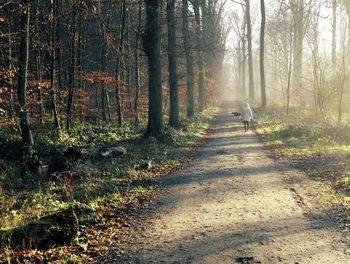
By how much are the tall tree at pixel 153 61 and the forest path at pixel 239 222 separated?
15.9 feet

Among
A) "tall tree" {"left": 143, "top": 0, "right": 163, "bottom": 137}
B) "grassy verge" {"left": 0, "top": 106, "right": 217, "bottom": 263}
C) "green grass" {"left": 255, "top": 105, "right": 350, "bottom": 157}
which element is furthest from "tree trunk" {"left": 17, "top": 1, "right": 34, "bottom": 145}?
"green grass" {"left": 255, "top": 105, "right": 350, "bottom": 157}

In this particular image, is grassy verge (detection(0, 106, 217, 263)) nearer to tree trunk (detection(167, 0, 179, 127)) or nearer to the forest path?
the forest path

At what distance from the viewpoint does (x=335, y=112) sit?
25875mm

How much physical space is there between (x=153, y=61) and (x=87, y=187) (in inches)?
308

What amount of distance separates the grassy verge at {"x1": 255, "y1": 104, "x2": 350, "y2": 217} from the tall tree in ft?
17.9

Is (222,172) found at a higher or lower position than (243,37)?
lower

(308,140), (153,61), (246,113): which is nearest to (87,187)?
(153,61)

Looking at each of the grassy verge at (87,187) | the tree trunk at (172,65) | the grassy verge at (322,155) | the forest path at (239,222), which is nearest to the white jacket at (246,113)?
the grassy verge at (322,155)

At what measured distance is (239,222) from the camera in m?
6.32

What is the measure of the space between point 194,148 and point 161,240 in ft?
31.6

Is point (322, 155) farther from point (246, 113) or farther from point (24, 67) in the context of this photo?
point (24, 67)

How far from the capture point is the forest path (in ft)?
16.6

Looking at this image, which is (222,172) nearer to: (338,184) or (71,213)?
(338,184)

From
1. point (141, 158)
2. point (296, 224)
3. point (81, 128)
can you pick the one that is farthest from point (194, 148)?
point (296, 224)
